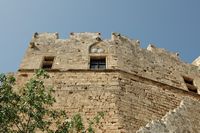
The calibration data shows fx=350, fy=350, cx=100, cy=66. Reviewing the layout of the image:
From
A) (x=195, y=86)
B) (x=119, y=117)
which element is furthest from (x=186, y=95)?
(x=119, y=117)

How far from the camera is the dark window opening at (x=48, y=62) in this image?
13.8 metres

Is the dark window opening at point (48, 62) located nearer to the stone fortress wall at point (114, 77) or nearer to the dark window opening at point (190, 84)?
the stone fortress wall at point (114, 77)

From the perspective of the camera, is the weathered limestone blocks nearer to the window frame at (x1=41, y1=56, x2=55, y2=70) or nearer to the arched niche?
the arched niche

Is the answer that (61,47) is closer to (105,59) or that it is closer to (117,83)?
(105,59)

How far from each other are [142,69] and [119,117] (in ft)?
12.1

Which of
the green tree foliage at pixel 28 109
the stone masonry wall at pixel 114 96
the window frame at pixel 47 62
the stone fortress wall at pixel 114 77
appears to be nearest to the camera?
the green tree foliage at pixel 28 109

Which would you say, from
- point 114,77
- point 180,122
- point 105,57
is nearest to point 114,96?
point 114,77

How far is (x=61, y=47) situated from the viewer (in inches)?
583

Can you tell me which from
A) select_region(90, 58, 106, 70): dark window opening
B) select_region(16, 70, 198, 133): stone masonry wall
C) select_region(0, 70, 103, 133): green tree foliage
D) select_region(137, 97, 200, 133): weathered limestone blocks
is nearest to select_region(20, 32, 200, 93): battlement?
select_region(90, 58, 106, 70): dark window opening

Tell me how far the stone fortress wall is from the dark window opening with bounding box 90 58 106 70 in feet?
0.30

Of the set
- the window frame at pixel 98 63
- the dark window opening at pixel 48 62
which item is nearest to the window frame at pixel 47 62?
the dark window opening at pixel 48 62

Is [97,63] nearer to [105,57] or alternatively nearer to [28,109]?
[105,57]

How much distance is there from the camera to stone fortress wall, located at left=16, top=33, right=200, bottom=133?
1138 centimetres

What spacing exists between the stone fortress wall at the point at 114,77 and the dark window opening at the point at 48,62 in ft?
0.32
